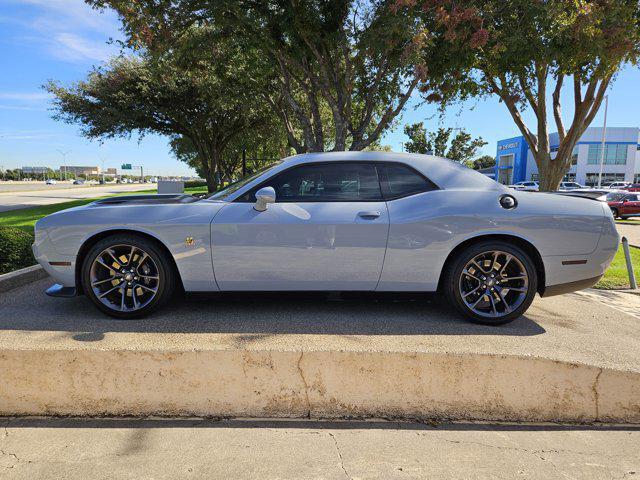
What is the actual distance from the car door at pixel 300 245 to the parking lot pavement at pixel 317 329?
0.24 m

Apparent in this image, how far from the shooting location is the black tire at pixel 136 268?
338 centimetres

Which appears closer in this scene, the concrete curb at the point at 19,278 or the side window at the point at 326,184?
the side window at the point at 326,184

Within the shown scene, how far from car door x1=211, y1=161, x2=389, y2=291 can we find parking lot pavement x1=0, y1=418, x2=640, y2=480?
108 cm

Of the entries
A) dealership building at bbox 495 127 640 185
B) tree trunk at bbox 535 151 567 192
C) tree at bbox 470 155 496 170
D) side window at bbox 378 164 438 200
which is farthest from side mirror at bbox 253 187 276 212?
tree at bbox 470 155 496 170

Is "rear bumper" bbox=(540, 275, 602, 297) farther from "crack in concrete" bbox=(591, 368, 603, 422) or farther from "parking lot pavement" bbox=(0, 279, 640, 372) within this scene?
"crack in concrete" bbox=(591, 368, 603, 422)

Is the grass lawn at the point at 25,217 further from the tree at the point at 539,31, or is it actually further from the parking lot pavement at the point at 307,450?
the tree at the point at 539,31

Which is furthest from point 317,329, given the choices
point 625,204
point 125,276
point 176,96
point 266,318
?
point 625,204

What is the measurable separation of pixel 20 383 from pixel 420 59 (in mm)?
7626

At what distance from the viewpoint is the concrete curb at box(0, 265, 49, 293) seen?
4418mm

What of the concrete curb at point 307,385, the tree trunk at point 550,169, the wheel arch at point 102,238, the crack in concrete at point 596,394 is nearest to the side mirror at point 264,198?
the wheel arch at point 102,238

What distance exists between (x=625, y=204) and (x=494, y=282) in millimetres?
21983

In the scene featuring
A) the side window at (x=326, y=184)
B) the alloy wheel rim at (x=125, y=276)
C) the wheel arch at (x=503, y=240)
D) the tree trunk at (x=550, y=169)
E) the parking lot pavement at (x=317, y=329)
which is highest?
the tree trunk at (x=550, y=169)

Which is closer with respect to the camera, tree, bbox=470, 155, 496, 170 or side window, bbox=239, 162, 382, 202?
side window, bbox=239, 162, 382, 202

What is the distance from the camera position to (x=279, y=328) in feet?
10.9
